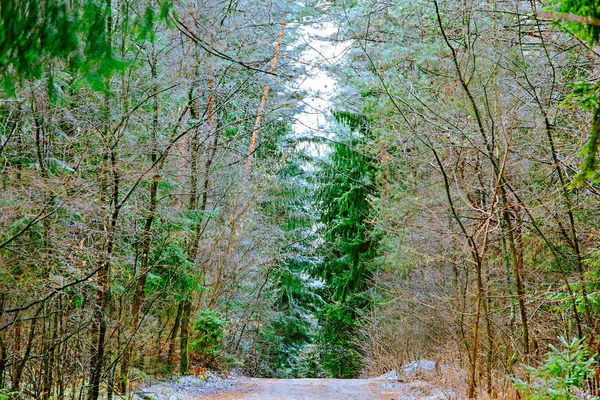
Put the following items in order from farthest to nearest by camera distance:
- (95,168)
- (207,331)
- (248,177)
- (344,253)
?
(344,253), (248,177), (207,331), (95,168)

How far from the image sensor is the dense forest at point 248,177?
4.68 metres

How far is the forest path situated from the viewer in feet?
30.3

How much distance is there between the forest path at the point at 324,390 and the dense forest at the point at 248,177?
1072mm

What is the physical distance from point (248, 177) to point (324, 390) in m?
5.21

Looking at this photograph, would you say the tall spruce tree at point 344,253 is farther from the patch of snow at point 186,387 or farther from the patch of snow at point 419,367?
the patch of snow at point 186,387

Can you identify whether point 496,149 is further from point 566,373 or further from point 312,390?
point 312,390

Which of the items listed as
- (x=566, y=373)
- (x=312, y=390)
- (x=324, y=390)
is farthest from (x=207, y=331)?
(x=566, y=373)

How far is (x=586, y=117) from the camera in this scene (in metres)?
5.64

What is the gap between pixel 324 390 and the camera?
395 inches

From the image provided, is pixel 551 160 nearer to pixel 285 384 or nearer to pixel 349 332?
pixel 285 384

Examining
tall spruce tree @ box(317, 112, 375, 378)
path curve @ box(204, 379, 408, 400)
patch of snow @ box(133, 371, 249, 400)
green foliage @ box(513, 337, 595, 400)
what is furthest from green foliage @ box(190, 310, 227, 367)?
green foliage @ box(513, 337, 595, 400)

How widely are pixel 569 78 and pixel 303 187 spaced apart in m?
12.4

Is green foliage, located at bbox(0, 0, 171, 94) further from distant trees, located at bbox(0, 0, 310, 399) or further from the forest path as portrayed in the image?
the forest path

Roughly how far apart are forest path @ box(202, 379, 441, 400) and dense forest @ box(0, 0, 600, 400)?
1072mm
